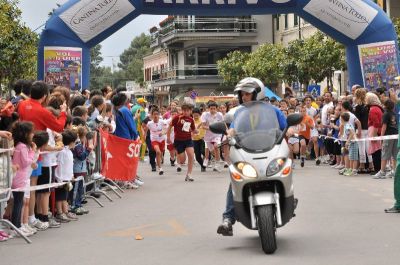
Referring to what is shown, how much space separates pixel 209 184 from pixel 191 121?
2.54m

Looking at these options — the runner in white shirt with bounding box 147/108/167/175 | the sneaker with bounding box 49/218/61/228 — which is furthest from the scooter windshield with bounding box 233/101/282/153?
the runner in white shirt with bounding box 147/108/167/175

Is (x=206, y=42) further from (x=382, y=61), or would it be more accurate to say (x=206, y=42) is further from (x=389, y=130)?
(x=389, y=130)

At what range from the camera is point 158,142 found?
20.9 meters

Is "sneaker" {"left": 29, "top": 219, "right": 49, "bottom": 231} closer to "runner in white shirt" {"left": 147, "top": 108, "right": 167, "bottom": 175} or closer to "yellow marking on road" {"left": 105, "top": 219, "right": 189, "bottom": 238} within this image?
"yellow marking on road" {"left": 105, "top": 219, "right": 189, "bottom": 238}

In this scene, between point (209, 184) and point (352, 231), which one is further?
point (209, 184)

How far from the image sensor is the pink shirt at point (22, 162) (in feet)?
32.4

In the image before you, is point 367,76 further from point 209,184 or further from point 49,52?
point 49,52

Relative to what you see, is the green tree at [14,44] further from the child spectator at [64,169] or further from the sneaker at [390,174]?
the child spectator at [64,169]

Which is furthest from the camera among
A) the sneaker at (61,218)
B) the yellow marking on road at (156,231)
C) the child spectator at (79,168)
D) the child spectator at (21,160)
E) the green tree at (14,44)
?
the green tree at (14,44)

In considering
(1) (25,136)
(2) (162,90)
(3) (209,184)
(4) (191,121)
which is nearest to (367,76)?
(4) (191,121)

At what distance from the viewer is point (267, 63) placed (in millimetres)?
59062

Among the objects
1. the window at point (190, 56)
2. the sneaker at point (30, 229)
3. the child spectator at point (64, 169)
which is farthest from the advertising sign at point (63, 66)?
the window at point (190, 56)

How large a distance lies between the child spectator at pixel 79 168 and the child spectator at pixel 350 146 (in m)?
7.86

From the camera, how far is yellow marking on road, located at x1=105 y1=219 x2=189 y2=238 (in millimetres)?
10055
